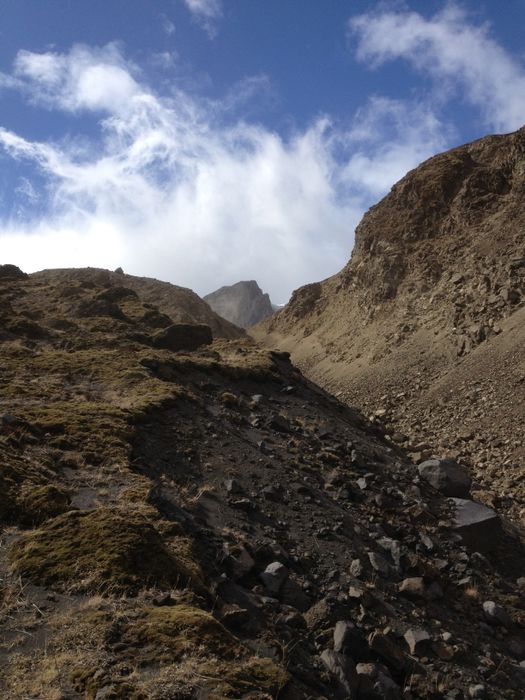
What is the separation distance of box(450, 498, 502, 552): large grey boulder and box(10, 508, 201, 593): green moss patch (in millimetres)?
8081

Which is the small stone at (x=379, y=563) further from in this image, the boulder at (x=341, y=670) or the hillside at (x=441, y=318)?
the hillside at (x=441, y=318)

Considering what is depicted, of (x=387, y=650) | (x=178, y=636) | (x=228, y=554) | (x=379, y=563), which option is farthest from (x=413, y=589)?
(x=178, y=636)

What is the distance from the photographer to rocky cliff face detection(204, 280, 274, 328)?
150m

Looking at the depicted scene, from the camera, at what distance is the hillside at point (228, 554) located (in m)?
6.32

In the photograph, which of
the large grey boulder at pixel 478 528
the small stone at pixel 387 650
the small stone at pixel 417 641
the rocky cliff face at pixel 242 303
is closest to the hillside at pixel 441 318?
the large grey boulder at pixel 478 528

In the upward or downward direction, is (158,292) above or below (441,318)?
above

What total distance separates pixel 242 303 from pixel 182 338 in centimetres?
12556

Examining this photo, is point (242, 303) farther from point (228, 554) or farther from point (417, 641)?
point (417, 641)

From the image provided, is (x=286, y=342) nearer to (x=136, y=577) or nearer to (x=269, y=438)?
(x=269, y=438)

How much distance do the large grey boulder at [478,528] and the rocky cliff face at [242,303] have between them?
132483 millimetres

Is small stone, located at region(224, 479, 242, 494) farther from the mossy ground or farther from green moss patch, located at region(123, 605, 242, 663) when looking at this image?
green moss patch, located at region(123, 605, 242, 663)

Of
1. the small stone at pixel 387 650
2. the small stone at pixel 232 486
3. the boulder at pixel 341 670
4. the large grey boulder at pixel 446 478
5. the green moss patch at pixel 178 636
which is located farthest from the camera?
the large grey boulder at pixel 446 478

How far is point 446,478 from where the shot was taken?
54.8 feet

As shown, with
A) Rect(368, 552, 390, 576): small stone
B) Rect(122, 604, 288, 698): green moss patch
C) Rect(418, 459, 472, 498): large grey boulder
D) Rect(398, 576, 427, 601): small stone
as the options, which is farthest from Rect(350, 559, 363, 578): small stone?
Rect(418, 459, 472, 498): large grey boulder
